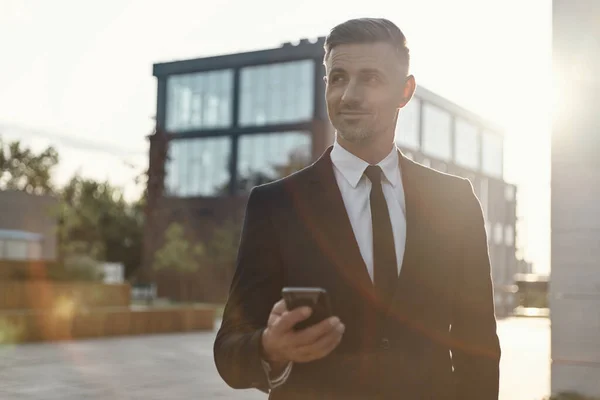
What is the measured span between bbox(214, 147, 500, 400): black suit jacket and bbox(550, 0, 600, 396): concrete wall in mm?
5550

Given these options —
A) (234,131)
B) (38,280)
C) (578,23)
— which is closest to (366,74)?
(578,23)

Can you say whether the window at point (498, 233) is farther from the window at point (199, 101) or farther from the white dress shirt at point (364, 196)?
the white dress shirt at point (364, 196)

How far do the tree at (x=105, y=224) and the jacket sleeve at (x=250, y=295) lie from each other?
63633 millimetres

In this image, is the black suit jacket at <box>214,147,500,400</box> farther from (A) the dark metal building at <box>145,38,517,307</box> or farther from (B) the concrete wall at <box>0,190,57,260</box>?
(A) the dark metal building at <box>145,38,517,307</box>

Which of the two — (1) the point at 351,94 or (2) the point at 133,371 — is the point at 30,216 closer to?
(2) the point at 133,371

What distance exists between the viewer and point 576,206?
769cm

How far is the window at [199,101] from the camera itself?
61844mm

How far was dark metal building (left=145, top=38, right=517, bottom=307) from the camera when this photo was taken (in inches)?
2247

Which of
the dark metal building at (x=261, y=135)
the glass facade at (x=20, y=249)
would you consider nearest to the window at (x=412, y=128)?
the dark metal building at (x=261, y=135)

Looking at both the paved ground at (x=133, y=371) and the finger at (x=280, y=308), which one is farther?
the paved ground at (x=133, y=371)

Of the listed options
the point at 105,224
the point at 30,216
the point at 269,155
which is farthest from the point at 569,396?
the point at 105,224

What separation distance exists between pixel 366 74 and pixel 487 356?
0.85m

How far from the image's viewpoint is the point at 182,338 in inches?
868

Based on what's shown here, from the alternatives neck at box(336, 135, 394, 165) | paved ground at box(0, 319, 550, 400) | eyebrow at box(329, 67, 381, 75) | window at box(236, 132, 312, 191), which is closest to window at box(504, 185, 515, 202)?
window at box(236, 132, 312, 191)
